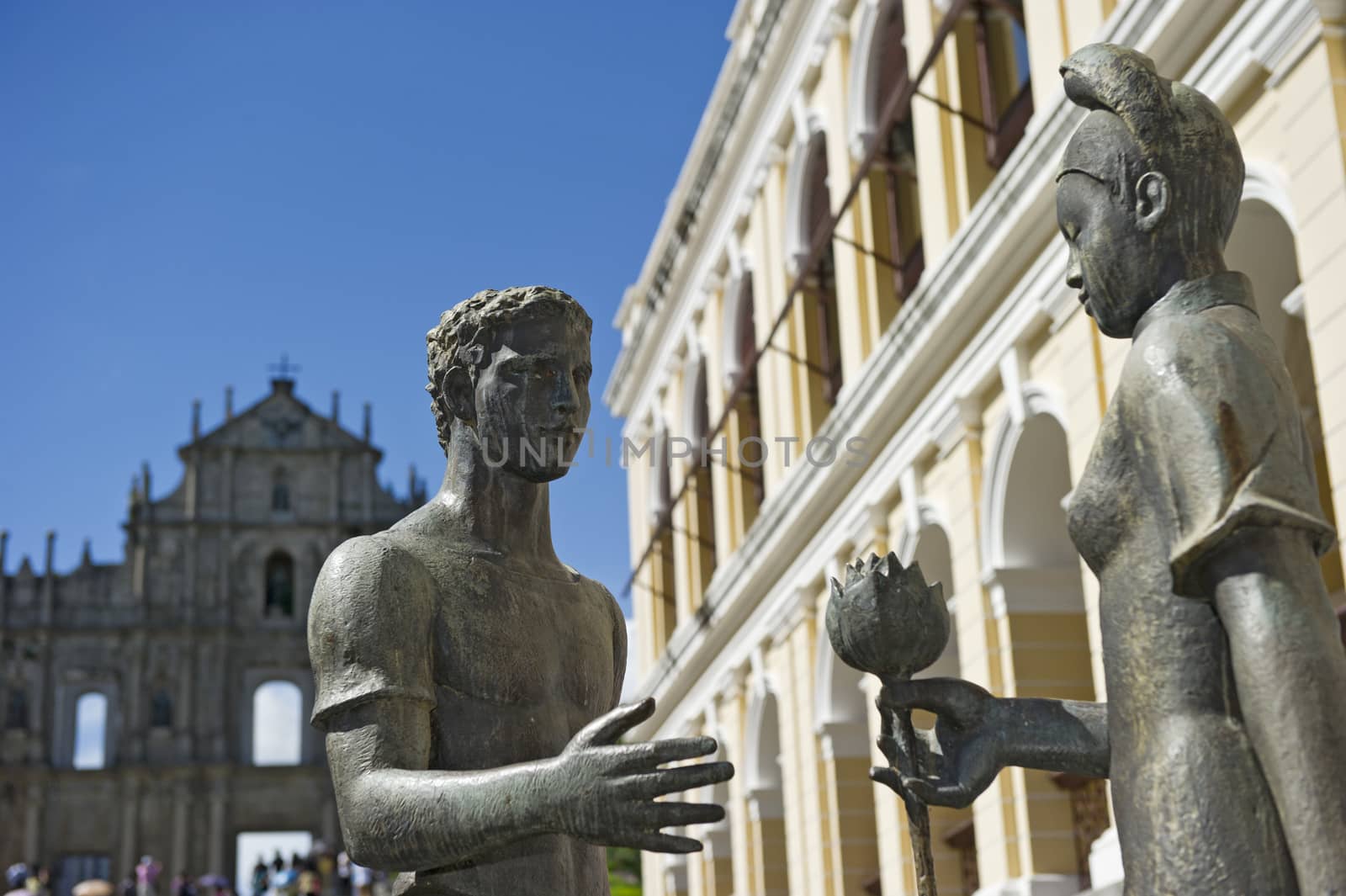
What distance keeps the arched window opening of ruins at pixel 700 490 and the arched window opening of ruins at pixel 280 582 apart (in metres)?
24.4

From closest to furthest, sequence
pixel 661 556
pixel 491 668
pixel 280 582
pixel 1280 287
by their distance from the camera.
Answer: pixel 491 668
pixel 1280 287
pixel 661 556
pixel 280 582

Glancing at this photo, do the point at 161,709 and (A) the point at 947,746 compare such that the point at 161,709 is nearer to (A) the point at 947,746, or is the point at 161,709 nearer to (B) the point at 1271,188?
(B) the point at 1271,188

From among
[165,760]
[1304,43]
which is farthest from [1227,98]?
[165,760]

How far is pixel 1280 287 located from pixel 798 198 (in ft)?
33.2

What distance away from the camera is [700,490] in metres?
27.5

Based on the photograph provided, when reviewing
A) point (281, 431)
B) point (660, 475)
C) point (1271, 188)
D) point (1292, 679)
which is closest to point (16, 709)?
point (281, 431)

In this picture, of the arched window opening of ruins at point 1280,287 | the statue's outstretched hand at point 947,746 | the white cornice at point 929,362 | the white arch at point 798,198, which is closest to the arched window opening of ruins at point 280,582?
the white cornice at point 929,362

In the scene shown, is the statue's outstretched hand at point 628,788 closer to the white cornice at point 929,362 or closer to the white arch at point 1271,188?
the white arch at point 1271,188

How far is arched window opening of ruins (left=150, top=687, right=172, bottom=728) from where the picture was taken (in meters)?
48.0

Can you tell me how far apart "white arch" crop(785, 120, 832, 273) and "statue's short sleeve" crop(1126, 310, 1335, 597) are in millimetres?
19598

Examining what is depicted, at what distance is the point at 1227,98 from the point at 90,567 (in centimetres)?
4327

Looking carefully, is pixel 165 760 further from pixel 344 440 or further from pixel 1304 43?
pixel 1304 43

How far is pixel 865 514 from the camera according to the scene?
62.3 feet

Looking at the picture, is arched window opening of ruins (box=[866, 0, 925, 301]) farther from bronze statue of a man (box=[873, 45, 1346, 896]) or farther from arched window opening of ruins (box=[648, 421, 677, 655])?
bronze statue of a man (box=[873, 45, 1346, 896])
